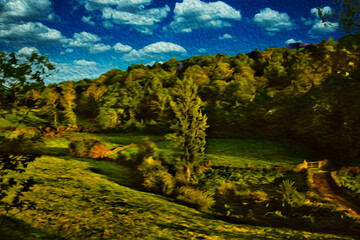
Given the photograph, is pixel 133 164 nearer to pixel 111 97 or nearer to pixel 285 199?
pixel 285 199

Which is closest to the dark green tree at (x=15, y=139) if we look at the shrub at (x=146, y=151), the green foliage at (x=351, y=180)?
the shrub at (x=146, y=151)

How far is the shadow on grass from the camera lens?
29.4ft

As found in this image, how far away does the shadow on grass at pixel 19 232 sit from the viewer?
896 cm

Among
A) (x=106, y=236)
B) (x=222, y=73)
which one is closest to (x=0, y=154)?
(x=106, y=236)

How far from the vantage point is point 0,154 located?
4844mm

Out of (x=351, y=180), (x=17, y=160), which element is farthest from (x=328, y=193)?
(x=17, y=160)

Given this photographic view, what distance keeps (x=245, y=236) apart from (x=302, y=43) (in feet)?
319

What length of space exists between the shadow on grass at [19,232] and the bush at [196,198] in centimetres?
909

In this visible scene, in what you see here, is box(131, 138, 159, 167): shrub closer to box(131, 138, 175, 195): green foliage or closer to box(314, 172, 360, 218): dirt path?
box(131, 138, 175, 195): green foliage

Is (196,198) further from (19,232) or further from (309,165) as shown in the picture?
(309,165)

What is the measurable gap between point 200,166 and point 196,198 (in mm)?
8685

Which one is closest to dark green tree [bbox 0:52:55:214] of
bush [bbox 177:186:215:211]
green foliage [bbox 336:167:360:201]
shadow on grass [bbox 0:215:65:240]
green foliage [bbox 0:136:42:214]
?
green foliage [bbox 0:136:42:214]

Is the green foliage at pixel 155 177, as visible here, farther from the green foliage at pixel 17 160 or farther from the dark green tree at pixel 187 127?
the green foliage at pixel 17 160

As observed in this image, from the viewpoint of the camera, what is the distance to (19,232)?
9.42m
